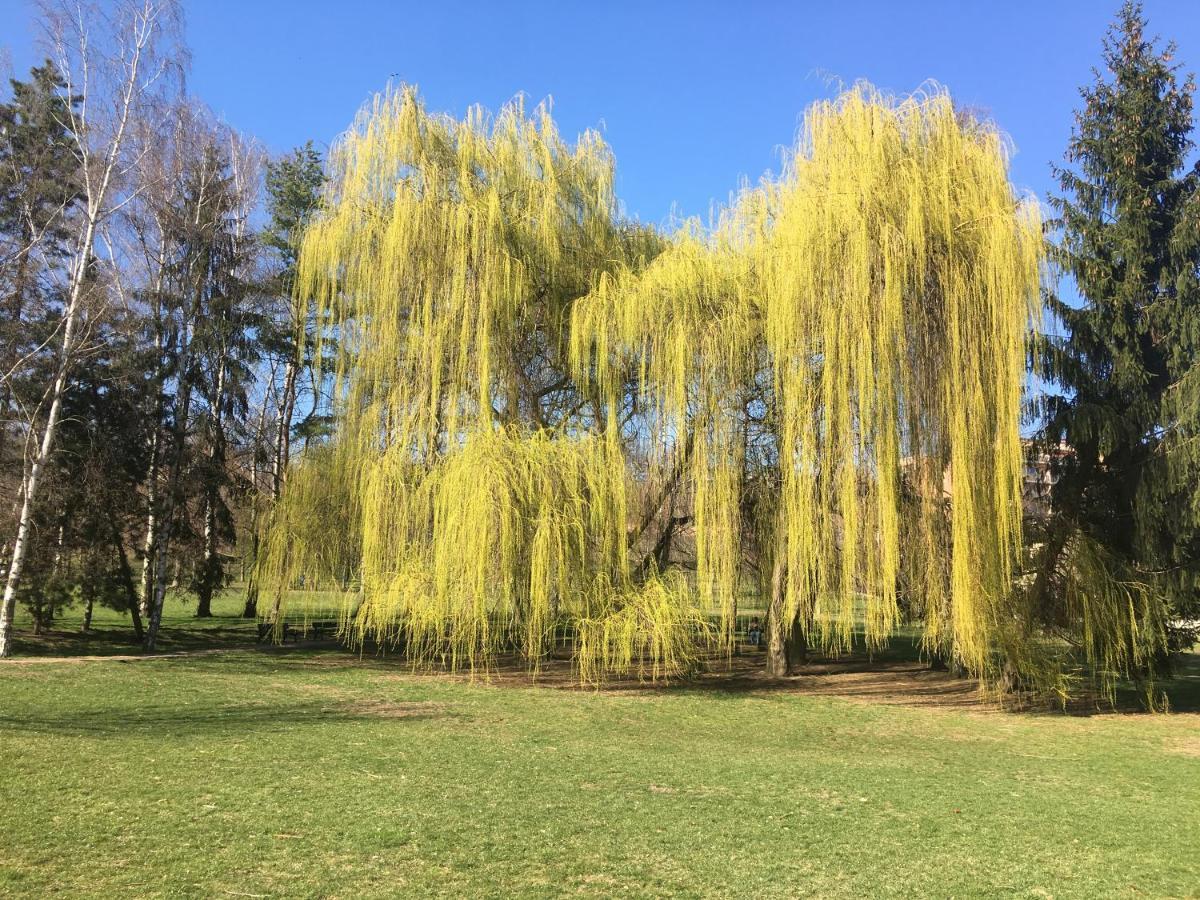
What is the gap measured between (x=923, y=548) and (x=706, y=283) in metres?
5.63

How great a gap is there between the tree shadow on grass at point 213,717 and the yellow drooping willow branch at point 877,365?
5.22m

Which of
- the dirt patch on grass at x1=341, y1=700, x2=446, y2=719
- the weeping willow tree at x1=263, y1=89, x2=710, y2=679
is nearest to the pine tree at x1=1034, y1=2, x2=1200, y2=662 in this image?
the weeping willow tree at x1=263, y1=89, x2=710, y2=679

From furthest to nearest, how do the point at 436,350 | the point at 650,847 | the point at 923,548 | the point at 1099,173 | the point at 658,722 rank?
the point at 1099,173 < the point at 436,350 < the point at 923,548 < the point at 658,722 < the point at 650,847

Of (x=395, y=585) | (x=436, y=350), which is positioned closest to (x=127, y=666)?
(x=395, y=585)

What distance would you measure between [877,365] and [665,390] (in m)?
3.40

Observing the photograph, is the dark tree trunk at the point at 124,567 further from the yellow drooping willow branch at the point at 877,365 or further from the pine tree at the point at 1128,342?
the pine tree at the point at 1128,342

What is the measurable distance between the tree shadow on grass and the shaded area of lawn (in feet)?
0.23

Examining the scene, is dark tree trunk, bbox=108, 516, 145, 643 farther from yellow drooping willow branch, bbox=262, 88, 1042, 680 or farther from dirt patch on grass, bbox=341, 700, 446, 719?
dirt patch on grass, bbox=341, 700, 446, 719

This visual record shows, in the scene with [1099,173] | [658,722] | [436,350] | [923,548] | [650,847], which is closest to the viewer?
[650,847]

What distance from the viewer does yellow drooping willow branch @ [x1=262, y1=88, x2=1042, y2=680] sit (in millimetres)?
11812

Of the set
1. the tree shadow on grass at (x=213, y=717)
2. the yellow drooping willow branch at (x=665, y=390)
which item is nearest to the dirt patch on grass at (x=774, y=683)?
the yellow drooping willow branch at (x=665, y=390)

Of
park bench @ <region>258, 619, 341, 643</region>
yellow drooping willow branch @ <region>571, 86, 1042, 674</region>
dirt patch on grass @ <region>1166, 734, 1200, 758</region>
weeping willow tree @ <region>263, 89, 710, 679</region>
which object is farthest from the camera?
park bench @ <region>258, 619, 341, 643</region>

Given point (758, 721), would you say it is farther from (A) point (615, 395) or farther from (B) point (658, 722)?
(A) point (615, 395)

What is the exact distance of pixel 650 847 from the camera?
217 inches
